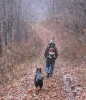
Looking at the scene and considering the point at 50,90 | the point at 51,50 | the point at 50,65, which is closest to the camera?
the point at 50,90

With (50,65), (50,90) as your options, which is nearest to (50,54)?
(50,65)

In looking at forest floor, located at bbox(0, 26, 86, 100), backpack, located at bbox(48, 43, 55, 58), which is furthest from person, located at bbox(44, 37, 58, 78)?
forest floor, located at bbox(0, 26, 86, 100)

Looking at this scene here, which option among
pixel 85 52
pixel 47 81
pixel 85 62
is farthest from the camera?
pixel 85 52

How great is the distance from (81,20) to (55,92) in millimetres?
16071

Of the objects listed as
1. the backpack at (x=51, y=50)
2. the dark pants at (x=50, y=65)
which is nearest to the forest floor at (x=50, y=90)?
the dark pants at (x=50, y=65)

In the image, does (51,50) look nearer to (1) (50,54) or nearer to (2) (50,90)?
(1) (50,54)

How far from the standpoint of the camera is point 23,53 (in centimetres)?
1914

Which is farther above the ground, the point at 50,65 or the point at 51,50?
the point at 51,50

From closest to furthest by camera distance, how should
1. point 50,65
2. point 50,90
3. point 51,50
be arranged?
point 50,90
point 51,50
point 50,65

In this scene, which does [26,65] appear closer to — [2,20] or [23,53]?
[23,53]

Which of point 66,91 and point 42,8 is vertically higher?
point 42,8

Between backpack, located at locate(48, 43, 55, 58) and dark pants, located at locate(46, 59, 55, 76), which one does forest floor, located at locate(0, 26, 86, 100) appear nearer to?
dark pants, located at locate(46, 59, 55, 76)

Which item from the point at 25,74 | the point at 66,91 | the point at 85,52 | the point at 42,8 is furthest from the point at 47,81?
the point at 42,8

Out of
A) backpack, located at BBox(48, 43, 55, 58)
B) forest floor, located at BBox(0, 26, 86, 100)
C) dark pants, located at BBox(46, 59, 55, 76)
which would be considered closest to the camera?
forest floor, located at BBox(0, 26, 86, 100)
